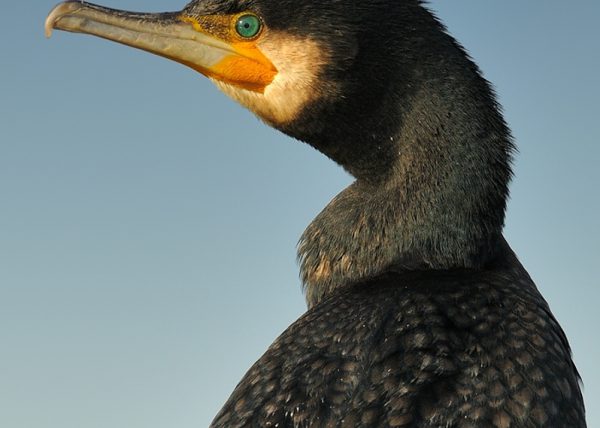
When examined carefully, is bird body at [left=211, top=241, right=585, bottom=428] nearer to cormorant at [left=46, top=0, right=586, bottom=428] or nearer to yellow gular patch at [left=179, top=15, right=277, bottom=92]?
cormorant at [left=46, top=0, right=586, bottom=428]

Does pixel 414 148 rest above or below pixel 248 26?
below

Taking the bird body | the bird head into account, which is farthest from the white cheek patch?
the bird body

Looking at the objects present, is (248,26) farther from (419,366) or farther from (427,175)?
(419,366)

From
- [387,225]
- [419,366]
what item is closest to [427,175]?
→ [387,225]

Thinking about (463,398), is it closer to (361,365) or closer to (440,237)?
(361,365)

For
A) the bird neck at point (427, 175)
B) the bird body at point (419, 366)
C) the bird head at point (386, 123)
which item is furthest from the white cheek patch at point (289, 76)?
the bird body at point (419, 366)

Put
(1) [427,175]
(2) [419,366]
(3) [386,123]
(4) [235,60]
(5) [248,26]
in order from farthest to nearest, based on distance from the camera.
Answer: (4) [235,60], (5) [248,26], (3) [386,123], (1) [427,175], (2) [419,366]

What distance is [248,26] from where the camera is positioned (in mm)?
5977

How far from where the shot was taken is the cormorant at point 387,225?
14.7 ft

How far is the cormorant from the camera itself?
448cm

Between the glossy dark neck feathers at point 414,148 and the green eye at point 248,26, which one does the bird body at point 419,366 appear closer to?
the glossy dark neck feathers at point 414,148

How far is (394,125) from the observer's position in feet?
18.5

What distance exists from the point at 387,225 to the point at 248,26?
1.48 meters

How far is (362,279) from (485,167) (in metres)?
0.92
